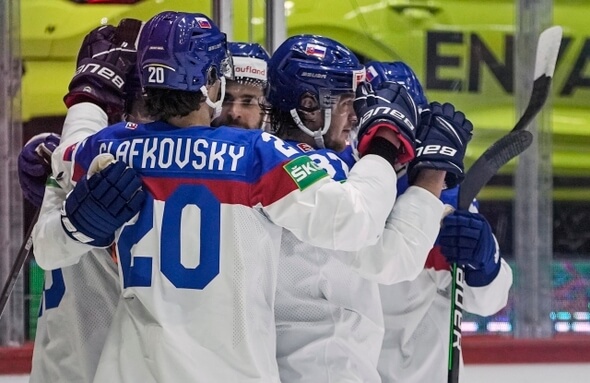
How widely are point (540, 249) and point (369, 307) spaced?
7.70 feet

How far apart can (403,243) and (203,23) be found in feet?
1.68

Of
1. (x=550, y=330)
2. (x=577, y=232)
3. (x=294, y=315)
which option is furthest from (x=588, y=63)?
(x=294, y=315)

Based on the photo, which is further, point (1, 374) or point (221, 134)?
point (1, 374)

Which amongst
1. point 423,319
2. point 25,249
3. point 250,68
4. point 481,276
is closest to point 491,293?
point 481,276

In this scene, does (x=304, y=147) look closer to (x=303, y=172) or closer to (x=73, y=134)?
(x=303, y=172)

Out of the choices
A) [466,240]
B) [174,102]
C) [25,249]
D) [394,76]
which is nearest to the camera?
[174,102]

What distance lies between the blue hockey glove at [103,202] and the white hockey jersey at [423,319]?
2.24 ft

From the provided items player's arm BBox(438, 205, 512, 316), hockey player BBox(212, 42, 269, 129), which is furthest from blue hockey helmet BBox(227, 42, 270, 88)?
player's arm BBox(438, 205, 512, 316)

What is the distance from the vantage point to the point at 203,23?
191 cm

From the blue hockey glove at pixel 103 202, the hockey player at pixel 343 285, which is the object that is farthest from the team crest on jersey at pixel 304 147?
the blue hockey glove at pixel 103 202

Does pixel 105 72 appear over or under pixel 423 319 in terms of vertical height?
over

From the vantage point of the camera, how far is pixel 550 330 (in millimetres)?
4137

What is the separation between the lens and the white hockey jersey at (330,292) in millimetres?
1890

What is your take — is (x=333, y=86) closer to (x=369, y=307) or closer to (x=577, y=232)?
(x=369, y=307)
